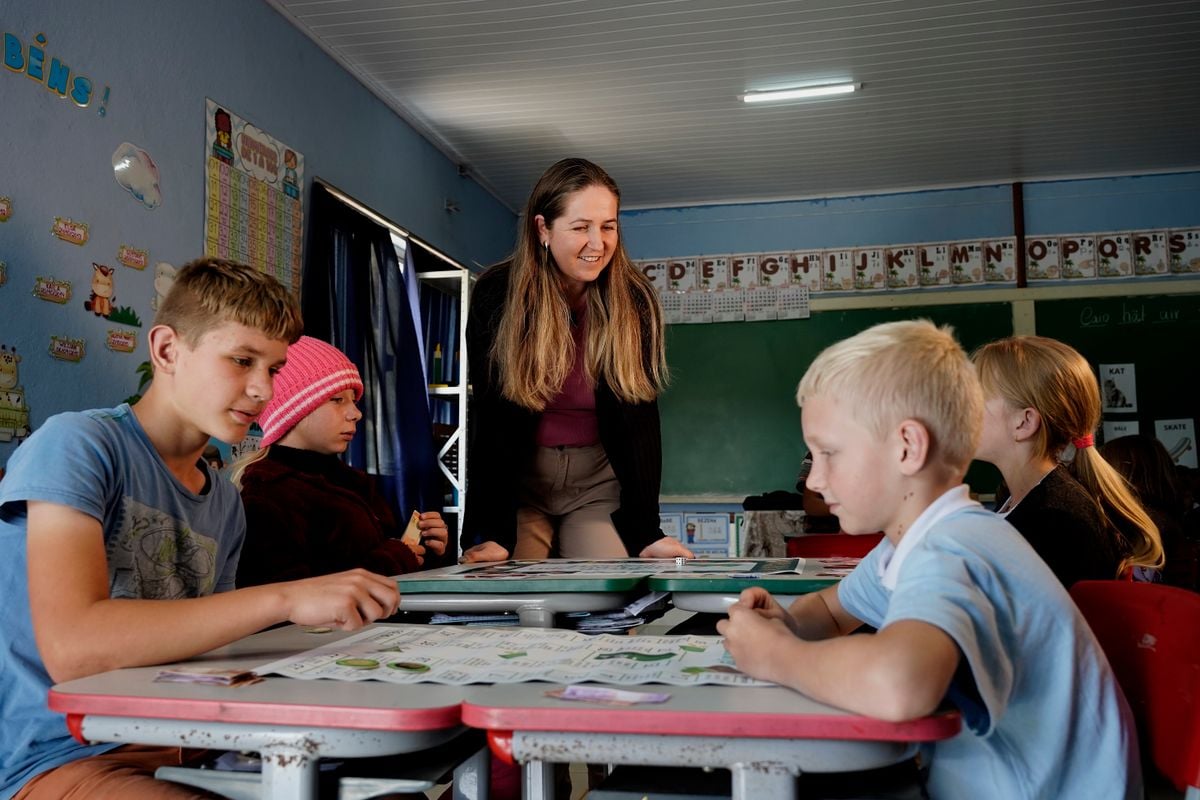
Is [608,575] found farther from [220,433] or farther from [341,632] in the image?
[220,433]

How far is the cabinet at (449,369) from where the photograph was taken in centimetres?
502

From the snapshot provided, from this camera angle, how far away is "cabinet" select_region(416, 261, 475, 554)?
502cm

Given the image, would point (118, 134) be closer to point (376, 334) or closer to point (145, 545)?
point (376, 334)

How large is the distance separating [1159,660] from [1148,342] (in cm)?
528

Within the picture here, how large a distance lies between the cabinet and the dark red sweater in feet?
8.09

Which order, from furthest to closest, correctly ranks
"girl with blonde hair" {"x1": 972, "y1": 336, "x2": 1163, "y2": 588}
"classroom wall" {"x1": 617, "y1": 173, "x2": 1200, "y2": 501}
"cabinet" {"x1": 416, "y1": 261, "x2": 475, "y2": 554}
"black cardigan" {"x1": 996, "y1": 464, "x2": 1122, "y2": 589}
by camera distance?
"classroom wall" {"x1": 617, "y1": 173, "x2": 1200, "y2": 501}, "cabinet" {"x1": 416, "y1": 261, "x2": 475, "y2": 554}, "girl with blonde hair" {"x1": 972, "y1": 336, "x2": 1163, "y2": 588}, "black cardigan" {"x1": 996, "y1": 464, "x2": 1122, "y2": 589}

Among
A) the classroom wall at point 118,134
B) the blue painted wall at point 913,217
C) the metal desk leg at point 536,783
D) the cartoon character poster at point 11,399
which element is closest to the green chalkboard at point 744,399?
the blue painted wall at point 913,217

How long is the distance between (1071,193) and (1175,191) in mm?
566

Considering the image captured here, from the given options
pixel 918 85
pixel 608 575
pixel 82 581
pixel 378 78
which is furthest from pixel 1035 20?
pixel 82 581

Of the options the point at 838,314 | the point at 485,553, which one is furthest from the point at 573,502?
the point at 838,314

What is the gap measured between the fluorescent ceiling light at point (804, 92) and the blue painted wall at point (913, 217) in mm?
1603

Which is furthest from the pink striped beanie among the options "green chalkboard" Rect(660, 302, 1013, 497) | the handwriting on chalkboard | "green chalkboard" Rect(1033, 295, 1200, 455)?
the handwriting on chalkboard

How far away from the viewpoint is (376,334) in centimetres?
436

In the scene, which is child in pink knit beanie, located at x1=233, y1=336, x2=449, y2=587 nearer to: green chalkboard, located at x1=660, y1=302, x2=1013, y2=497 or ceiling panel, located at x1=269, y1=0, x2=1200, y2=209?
ceiling panel, located at x1=269, y1=0, x2=1200, y2=209
